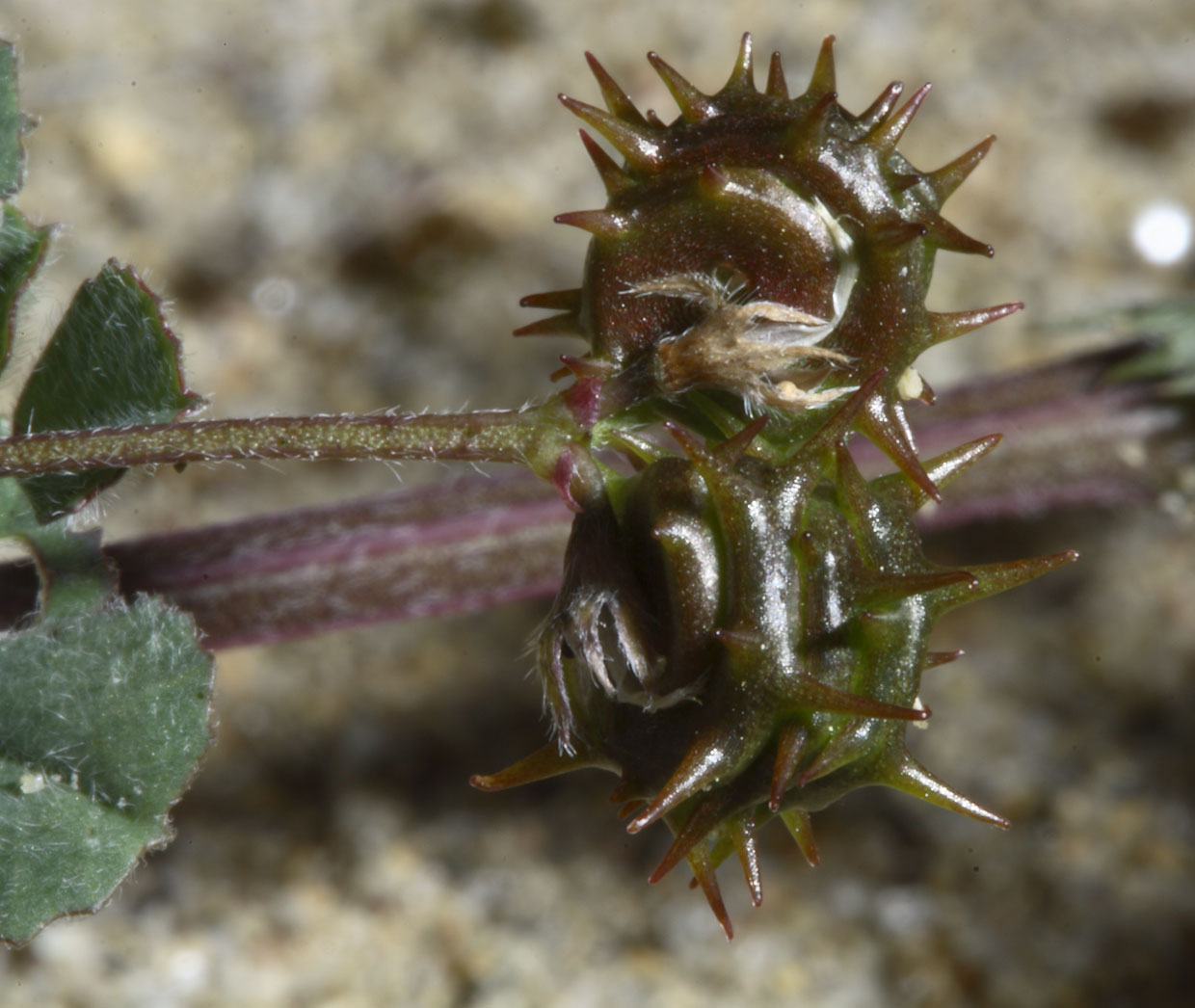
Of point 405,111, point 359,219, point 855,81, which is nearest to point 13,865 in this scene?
point 359,219

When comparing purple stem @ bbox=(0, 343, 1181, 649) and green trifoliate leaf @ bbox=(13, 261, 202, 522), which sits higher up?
green trifoliate leaf @ bbox=(13, 261, 202, 522)

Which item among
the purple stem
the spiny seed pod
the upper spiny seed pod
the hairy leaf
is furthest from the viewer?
the purple stem

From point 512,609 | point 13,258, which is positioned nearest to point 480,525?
point 512,609

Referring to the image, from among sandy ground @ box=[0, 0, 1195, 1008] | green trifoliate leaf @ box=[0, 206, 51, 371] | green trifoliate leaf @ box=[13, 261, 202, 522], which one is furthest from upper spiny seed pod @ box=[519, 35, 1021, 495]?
sandy ground @ box=[0, 0, 1195, 1008]

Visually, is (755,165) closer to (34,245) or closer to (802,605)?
(802,605)

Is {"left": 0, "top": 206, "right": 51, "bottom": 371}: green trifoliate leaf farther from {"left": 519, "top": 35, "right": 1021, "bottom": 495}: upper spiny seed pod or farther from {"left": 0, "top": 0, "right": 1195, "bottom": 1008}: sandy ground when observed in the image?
{"left": 0, "top": 0, "right": 1195, "bottom": 1008}: sandy ground

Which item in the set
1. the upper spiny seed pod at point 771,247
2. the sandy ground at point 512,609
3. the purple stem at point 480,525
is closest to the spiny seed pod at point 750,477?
the upper spiny seed pod at point 771,247
